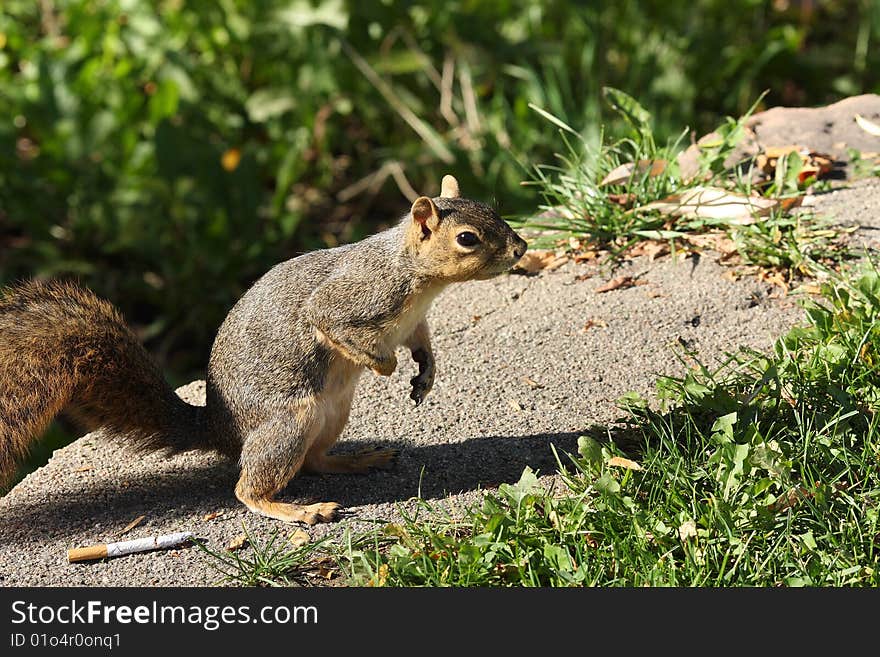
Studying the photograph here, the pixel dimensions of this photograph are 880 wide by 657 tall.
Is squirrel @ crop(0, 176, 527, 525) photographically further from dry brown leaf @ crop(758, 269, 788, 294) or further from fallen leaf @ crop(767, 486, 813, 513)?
dry brown leaf @ crop(758, 269, 788, 294)

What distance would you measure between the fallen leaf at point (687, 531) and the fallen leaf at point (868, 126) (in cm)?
268

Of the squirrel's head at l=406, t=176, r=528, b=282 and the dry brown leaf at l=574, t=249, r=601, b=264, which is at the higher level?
the squirrel's head at l=406, t=176, r=528, b=282

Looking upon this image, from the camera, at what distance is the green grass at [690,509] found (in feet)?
8.85

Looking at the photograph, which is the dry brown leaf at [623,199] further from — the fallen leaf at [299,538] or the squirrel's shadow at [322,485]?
the fallen leaf at [299,538]

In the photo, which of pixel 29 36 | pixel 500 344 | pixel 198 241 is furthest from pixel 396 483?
pixel 29 36

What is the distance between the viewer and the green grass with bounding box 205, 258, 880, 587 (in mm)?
2697

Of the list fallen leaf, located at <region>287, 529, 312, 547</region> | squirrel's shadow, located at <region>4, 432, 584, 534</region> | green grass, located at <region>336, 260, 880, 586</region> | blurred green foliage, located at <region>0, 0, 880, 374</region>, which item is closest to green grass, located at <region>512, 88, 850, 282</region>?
green grass, located at <region>336, 260, 880, 586</region>

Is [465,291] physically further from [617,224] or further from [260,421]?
[260,421]

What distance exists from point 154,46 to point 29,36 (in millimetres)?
963

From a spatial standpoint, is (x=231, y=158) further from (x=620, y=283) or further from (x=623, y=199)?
(x=620, y=283)

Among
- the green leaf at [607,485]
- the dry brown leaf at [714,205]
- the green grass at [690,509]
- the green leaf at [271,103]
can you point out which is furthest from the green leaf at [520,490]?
the green leaf at [271,103]

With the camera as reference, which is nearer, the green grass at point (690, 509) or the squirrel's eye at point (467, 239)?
the green grass at point (690, 509)

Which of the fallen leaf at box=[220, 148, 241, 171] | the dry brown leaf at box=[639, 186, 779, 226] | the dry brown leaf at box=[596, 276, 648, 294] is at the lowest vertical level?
the fallen leaf at box=[220, 148, 241, 171]

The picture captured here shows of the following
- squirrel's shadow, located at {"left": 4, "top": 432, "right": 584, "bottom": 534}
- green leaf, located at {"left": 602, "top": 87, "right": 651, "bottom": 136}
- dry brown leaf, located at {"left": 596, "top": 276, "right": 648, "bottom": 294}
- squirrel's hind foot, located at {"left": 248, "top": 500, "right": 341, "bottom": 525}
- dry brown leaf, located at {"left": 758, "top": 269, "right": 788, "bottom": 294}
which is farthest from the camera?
green leaf, located at {"left": 602, "top": 87, "right": 651, "bottom": 136}
